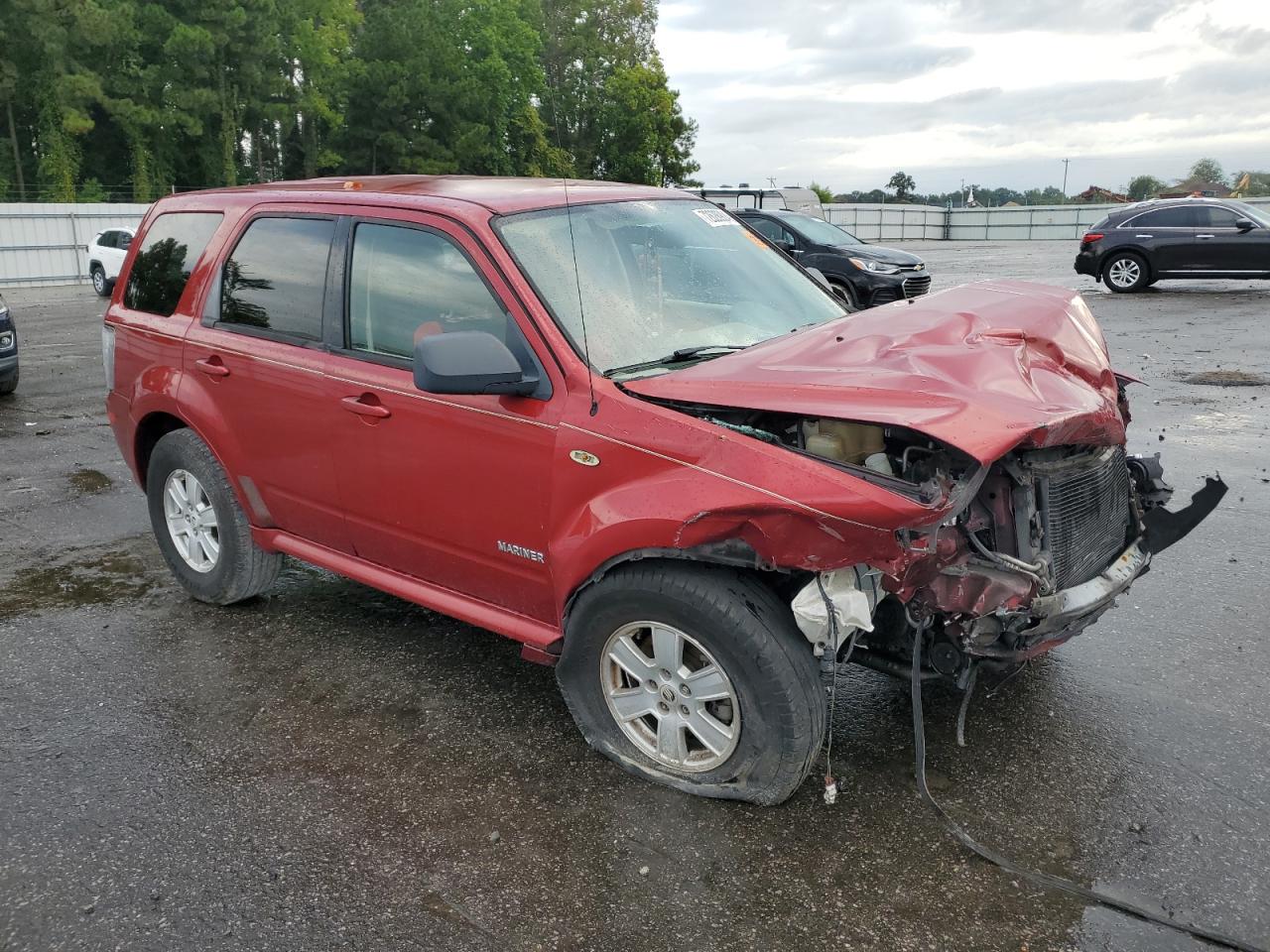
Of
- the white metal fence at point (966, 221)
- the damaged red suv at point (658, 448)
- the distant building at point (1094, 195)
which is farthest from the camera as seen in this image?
the distant building at point (1094, 195)

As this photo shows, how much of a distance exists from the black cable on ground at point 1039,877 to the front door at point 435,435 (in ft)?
3.98

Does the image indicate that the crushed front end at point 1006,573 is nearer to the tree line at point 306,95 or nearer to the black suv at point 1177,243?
the black suv at point 1177,243

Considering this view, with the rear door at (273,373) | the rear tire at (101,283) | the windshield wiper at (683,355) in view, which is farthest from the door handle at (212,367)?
the rear tire at (101,283)

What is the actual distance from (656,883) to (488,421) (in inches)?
60.7

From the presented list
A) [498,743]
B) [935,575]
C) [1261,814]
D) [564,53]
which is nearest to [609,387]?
[935,575]

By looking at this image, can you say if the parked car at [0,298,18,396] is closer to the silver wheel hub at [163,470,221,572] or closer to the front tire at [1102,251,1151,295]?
the silver wheel hub at [163,470,221,572]

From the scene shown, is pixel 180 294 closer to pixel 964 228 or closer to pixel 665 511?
pixel 665 511

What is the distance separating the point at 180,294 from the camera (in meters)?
4.89

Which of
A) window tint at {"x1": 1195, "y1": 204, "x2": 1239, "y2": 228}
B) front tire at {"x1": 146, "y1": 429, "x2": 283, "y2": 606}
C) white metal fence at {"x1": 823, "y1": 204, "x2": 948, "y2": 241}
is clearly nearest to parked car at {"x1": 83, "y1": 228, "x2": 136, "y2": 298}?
front tire at {"x1": 146, "y1": 429, "x2": 283, "y2": 606}

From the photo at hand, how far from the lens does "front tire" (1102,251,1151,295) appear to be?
18.2m

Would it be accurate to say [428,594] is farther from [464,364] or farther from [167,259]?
[167,259]

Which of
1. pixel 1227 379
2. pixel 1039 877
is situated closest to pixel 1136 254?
pixel 1227 379

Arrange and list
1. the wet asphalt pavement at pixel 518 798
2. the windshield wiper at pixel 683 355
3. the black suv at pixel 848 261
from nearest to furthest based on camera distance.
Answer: the wet asphalt pavement at pixel 518 798, the windshield wiper at pixel 683 355, the black suv at pixel 848 261

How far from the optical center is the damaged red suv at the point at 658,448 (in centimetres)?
301
